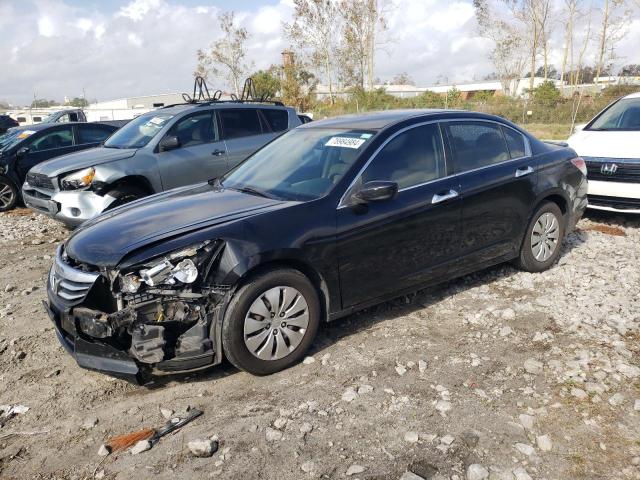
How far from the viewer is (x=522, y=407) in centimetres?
324

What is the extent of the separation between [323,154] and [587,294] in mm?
Answer: 2731

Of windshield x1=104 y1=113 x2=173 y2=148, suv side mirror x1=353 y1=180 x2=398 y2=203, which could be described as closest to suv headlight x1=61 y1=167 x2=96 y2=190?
windshield x1=104 y1=113 x2=173 y2=148

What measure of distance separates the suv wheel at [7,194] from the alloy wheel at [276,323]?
342 inches

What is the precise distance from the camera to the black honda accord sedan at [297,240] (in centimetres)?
337

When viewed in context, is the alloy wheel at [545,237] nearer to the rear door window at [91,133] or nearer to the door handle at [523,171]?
the door handle at [523,171]

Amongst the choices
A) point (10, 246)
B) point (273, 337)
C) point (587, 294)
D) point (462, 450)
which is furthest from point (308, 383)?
point (10, 246)

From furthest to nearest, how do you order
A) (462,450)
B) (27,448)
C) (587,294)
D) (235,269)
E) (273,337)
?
(587,294), (273,337), (235,269), (27,448), (462,450)

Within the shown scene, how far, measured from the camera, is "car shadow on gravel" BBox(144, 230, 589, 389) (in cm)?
374

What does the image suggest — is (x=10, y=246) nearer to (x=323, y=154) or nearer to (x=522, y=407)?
(x=323, y=154)

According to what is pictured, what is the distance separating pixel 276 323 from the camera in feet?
11.8

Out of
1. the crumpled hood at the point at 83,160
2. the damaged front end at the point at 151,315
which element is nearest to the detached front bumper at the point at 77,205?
the crumpled hood at the point at 83,160

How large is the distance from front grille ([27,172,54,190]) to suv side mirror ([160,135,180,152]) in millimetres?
1678

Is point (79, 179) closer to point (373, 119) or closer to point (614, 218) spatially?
point (373, 119)

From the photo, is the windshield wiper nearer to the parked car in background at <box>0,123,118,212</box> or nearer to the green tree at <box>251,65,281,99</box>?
the parked car in background at <box>0,123,118,212</box>
